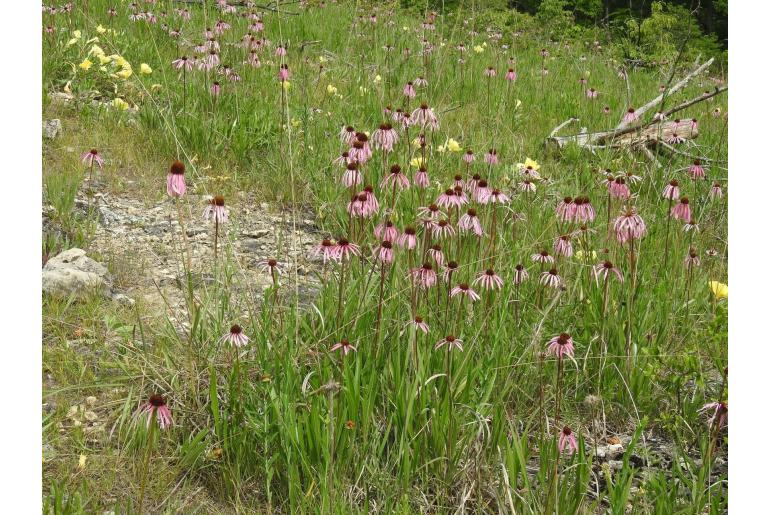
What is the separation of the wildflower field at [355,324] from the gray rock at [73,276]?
0.02 m

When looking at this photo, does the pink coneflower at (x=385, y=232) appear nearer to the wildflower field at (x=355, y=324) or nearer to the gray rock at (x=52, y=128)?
the wildflower field at (x=355, y=324)

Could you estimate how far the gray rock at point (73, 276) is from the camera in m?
2.58

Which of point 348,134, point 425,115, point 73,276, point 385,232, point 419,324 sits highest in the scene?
point 425,115

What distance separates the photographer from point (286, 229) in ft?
11.8

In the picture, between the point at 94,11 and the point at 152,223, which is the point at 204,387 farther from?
the point at 94,11

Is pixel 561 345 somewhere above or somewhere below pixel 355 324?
above

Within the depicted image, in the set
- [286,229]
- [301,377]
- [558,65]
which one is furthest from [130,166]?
[558,65]

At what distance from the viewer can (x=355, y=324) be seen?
2.23m

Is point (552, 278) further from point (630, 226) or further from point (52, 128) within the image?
point (52, 128)

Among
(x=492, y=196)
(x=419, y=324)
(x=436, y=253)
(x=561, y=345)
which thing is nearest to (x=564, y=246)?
(x=492, y=196)

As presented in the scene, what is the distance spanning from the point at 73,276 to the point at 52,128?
1557mm

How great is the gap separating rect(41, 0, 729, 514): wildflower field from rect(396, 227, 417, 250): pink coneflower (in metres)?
0.02

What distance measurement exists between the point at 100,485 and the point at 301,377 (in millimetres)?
631

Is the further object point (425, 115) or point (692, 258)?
point (425, 115)
